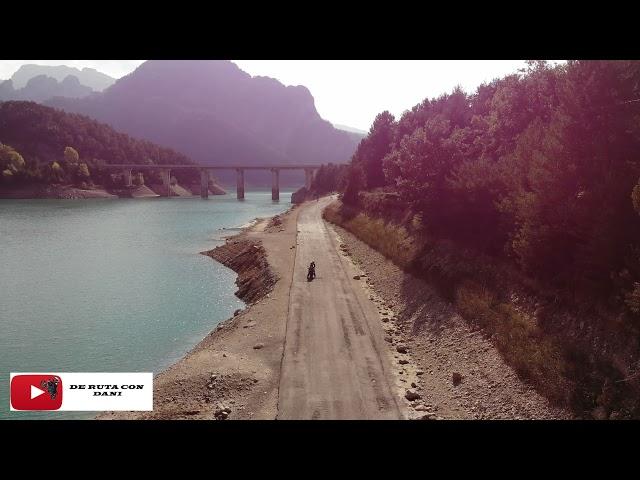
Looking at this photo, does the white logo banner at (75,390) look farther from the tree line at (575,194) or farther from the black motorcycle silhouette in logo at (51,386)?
the tree line at (575,194)

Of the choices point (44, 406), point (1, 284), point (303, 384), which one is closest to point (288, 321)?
point (303, 384)

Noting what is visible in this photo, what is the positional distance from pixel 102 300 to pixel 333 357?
28280mm

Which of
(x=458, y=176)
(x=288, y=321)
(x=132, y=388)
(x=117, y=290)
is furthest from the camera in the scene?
(x=117, y=290)

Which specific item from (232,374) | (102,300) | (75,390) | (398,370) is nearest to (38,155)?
(102,300)

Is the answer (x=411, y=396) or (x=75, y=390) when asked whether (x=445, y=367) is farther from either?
(x=75, y=390)

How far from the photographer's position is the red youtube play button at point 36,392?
1191 centimetres

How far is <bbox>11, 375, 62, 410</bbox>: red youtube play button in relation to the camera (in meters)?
11.9

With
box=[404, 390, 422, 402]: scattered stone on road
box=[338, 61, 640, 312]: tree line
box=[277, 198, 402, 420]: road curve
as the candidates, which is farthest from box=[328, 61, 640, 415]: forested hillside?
box=[277, 198, 402, 420]: road curve

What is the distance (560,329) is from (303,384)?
41.0 feet

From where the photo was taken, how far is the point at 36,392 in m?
12.4

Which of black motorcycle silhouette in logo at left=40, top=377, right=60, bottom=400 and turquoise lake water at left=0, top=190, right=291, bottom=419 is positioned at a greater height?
black motorcycle silhouette in logo at left=40, top=377, right=60, bottom=400

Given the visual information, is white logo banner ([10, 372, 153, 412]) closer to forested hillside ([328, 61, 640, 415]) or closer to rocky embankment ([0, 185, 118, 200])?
forested hillside ([328, 61, 640, 415])
